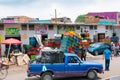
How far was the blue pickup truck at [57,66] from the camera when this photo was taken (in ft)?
53.2

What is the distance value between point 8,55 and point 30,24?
21.0ft

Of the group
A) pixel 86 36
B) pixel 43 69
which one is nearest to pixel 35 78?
pixel 43 69

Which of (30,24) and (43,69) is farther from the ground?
(30,24)

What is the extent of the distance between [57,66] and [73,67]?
3.16ft

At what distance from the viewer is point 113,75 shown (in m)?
18.9

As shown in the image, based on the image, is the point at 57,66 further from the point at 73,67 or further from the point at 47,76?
the point at 73,67

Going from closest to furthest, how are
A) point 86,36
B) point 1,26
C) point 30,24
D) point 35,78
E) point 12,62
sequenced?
point 35,78 < point 12,62 < point 1,26 < point 30,24 < point 86,36

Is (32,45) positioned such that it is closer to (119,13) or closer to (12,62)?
(12,62)

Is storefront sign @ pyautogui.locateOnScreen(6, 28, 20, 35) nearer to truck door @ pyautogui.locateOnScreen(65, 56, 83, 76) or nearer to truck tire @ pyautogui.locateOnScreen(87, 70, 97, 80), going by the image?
truck door @ pyautogui.locateOnScreen(65, 56, 83, 76)

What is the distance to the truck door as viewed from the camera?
54.6 feet

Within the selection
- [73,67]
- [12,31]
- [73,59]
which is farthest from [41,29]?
[73,67]

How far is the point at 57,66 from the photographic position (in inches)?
648

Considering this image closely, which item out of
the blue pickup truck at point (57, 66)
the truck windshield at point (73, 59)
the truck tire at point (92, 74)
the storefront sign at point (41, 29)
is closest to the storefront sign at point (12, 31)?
the storefront sign at point (41, 29)

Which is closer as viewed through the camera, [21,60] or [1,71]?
[1,71]
